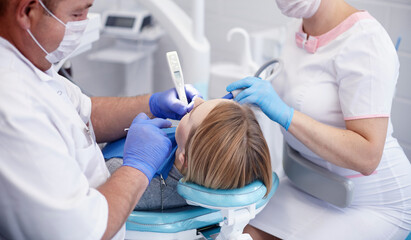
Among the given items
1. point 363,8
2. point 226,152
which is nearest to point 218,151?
point 226,152

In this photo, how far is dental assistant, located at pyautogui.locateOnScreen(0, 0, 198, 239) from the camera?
92cm

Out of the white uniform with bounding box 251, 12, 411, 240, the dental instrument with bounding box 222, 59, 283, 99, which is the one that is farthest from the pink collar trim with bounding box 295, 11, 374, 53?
the dental instrument with bounding box 222, 59, 283, 99

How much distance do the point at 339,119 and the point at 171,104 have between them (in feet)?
1.90

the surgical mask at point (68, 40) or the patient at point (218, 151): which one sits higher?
the surgical mask at point (68, 40)

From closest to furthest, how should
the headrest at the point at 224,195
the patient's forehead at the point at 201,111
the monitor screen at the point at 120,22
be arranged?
the headrest at the point at 224,195, the patient's forehead at the point at 201,111, the monitor screen at the point at 120,22

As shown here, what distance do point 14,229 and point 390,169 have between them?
1.23 m

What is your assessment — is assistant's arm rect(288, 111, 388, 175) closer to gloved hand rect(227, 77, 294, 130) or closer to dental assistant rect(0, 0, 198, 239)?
gloved hand rect(227, 77, 294, 130)

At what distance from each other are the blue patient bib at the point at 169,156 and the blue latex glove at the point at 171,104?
87 mm

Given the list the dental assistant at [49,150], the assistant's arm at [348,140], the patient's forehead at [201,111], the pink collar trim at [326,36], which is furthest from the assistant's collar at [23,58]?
the pink collar trim at [326,36]

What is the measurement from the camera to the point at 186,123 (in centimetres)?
133

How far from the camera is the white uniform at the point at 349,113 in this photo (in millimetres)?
1388

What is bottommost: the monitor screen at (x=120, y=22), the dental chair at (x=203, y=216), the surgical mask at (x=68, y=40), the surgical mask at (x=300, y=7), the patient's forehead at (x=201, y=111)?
the monitor screen at (x=120, y=22)

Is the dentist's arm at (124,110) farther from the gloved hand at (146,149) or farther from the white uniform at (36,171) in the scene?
the white uniform at (36,171)

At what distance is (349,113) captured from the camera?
1.41m
